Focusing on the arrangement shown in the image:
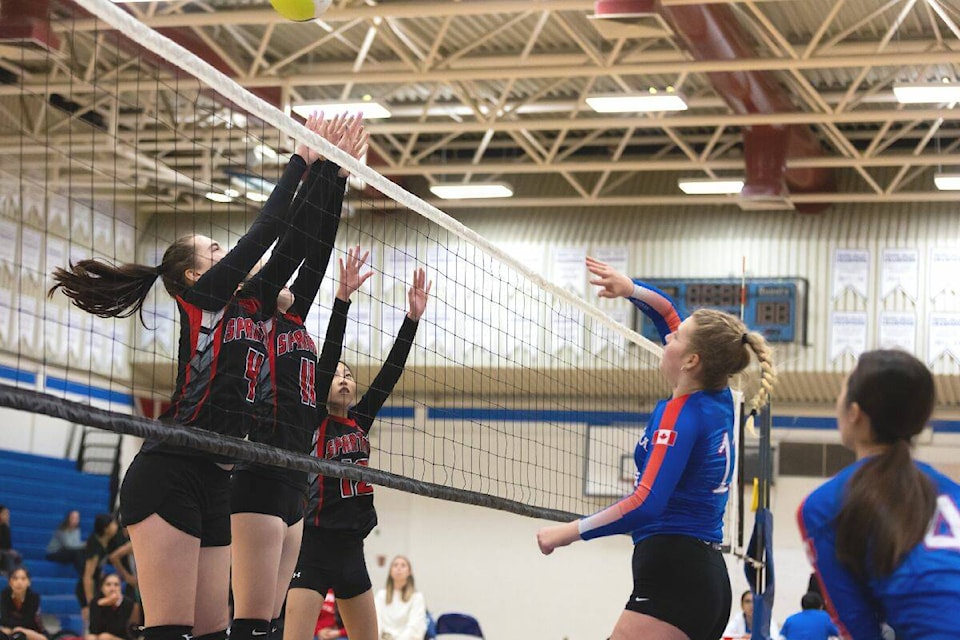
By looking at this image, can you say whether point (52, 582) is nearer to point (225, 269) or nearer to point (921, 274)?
point (921, 274)

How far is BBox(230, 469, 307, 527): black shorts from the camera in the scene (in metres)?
5.23

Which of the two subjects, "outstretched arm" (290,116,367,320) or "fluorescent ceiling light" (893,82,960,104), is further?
"fluorescent ceiling light" (893,82,960,104)

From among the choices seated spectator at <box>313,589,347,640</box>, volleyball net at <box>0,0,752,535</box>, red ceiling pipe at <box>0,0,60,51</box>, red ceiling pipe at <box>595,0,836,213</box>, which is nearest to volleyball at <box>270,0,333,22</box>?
red ceiling pipe at <box>595,0,836,213</box>

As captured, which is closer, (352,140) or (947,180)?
(352,140)

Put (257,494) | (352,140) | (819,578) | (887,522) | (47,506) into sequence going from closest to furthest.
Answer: (887,522) < (819,578) < (257,494) < (352,140) < (47,506)

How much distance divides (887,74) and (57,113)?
523 inches

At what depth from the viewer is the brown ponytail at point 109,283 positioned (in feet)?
15.7

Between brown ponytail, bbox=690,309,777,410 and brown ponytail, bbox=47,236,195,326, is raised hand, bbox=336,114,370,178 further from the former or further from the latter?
brown ponytail, bbox=690,309,777,410

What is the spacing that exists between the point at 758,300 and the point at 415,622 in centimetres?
862

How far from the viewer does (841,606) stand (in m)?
3.10

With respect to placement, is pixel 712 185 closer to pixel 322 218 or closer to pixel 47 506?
pixel 47 506

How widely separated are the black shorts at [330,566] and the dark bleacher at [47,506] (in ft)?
41.3

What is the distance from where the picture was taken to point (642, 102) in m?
16.6

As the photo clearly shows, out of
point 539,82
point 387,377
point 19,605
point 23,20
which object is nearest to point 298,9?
point 387,377
